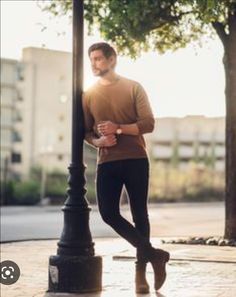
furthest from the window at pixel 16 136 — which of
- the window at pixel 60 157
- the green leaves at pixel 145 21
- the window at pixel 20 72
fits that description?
the green leaves at pixel 145 21

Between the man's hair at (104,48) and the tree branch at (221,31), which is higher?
the tree branch at (221,31)

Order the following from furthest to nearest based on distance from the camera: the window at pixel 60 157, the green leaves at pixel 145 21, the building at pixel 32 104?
the window at pixel 60 157 < the building at pixel 32 104 < the green leaves at pixel 145 21

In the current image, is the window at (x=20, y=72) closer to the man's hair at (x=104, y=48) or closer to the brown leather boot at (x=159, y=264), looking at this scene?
the man's hair at (x=104, y=48)

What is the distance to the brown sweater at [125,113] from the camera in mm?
5598

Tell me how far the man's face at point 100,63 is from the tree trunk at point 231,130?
560 centimetres

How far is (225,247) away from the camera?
10336mm

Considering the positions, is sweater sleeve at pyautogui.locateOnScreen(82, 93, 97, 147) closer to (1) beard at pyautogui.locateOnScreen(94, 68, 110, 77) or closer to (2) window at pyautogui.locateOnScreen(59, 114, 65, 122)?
(1) beard at pyautogui.locateOnScreen(94, 68, 110, 77)

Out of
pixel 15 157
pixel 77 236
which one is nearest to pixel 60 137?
pixel 15 157

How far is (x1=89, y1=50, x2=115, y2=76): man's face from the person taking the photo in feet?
19.0

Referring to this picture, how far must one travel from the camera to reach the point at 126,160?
18.4 feet

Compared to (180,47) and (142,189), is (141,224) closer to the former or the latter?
(142,189)

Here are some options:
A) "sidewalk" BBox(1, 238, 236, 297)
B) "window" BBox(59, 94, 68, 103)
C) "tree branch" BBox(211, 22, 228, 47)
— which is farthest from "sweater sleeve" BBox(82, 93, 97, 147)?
"window" BBox(59, 94, 68, 103)

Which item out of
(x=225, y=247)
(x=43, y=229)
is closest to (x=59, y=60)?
(x=43, y=229)

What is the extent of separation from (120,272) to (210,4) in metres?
3.65
